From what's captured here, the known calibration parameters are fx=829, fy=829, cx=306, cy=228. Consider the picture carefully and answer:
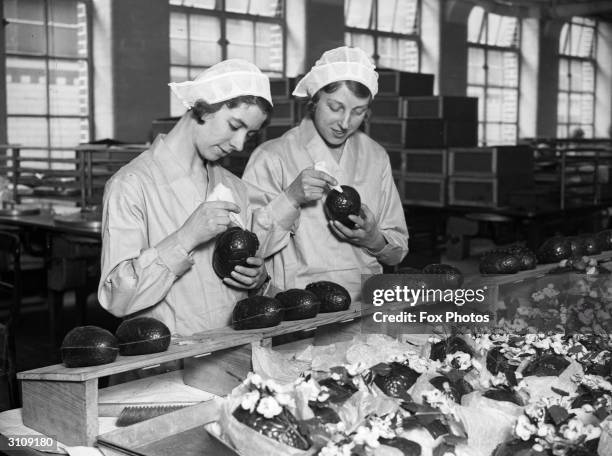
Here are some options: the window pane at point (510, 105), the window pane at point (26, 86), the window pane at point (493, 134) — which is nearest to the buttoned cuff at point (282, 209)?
the window pane at point (26, 86)

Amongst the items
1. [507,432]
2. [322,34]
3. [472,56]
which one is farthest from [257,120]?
[472,56]

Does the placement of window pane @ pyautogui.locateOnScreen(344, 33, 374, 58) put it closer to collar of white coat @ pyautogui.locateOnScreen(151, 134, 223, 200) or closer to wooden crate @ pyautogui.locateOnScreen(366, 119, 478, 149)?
wooden crate @ pyautogui.locateOnScreen(366, 119, 478, 149)

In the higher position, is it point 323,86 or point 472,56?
point 472,56

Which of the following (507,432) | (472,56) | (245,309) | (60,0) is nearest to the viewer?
(507,432)

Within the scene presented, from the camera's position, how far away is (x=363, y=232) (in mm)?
2477

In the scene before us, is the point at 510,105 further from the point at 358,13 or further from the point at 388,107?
the point at 388,107

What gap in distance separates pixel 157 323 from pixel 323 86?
110cm

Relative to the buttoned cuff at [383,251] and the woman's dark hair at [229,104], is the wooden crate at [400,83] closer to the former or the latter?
the buttoned cuff at [383,251]

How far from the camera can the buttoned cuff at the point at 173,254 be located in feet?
6.07

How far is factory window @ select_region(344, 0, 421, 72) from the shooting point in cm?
1171

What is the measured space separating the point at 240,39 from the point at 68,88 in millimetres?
2406

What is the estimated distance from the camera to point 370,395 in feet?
4.46

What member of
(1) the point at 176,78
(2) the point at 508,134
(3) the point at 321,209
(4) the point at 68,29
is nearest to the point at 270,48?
(1) the point at 176,78

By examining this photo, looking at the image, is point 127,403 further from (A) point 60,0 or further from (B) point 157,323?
(A) point 60,0
